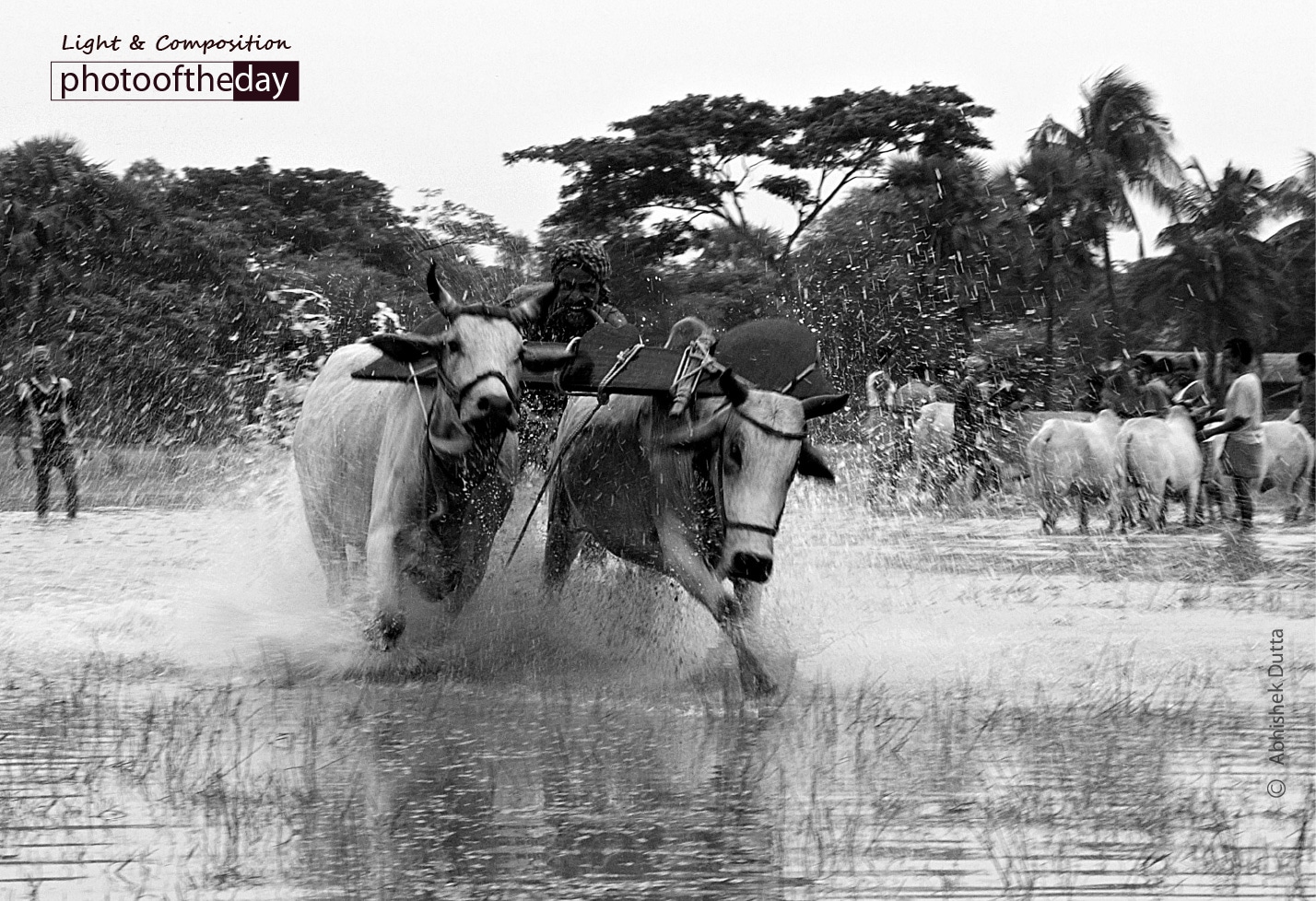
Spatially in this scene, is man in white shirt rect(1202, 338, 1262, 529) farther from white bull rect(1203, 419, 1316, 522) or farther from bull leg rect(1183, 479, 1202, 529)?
bull leg rect(1183, 479, 1202, 529)

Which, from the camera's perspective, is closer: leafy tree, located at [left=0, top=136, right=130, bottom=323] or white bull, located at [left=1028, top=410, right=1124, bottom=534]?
white bull, located at [left=1028, top=410, right=1124, bottom=534]

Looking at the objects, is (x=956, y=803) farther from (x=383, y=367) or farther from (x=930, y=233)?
(x=930, y=233)

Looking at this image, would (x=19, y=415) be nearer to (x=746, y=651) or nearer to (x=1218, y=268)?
(x=746, y=651)

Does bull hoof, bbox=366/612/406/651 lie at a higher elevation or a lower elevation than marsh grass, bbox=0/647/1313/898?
higher

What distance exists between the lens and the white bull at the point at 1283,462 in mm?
14461

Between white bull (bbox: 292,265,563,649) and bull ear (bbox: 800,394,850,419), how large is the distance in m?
0.94

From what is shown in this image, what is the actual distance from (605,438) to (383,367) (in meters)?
0.98

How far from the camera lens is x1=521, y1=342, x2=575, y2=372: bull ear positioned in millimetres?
6625

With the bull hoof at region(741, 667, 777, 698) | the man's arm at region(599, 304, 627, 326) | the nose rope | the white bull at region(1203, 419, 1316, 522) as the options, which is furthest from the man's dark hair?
the bull hoof at region(741, 667, 777, 698)

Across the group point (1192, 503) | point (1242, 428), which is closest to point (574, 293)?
point (1242, 428)

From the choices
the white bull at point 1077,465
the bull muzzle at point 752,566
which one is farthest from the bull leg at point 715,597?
the white bull at point 1077,465

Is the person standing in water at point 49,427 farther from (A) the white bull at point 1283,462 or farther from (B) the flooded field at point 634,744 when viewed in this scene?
(A) the white bull at point 1283,462

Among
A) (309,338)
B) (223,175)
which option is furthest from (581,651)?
(223,175)

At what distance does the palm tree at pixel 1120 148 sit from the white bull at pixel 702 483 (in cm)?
3527
